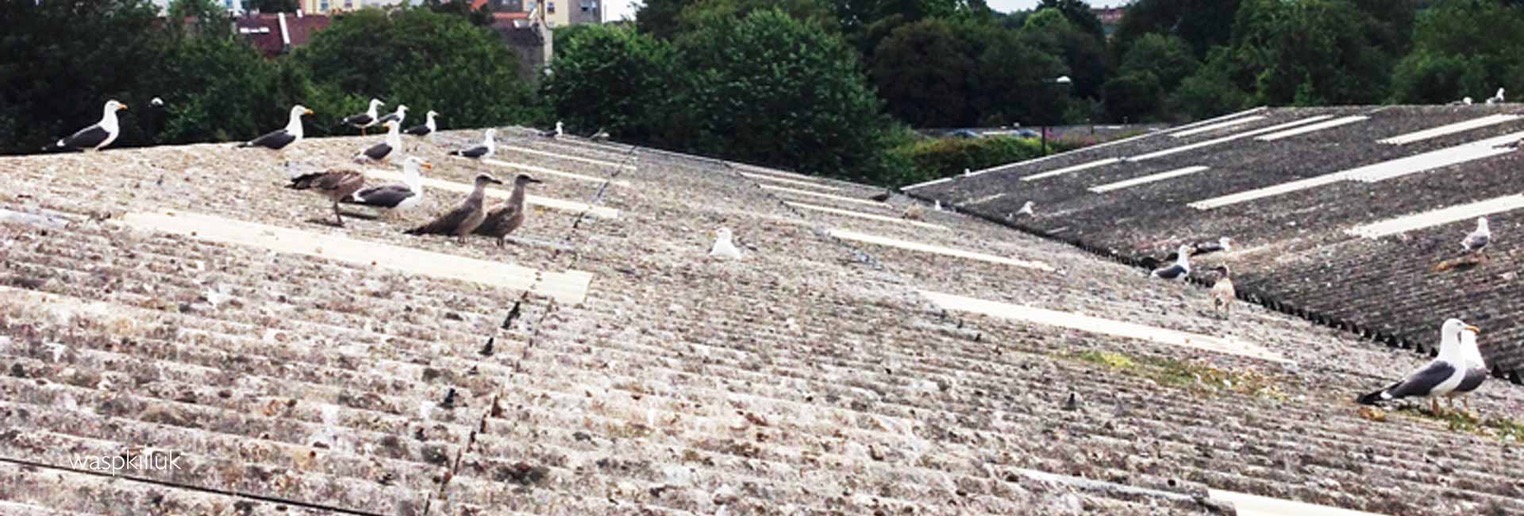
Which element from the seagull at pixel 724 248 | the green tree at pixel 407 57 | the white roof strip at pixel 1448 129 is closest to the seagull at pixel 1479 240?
the seagull at pixel 724 248

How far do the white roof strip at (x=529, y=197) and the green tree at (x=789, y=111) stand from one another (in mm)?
28494

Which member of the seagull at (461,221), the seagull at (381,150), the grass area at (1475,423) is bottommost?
the grass area at (1475,423)

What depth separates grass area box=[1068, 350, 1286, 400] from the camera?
10992 mm

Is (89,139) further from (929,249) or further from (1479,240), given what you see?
(1479,240)

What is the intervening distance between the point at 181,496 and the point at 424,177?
49.9 feet

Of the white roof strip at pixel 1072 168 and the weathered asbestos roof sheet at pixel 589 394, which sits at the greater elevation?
the weathered asbestos roof sheet at pixel 589 394

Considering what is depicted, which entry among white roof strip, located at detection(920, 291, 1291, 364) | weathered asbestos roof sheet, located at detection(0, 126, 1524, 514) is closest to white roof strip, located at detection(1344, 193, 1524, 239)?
weathered asbestos roof sheet, located at detection(0, 126, 1524, 514)

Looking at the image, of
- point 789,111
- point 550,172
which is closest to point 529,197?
point 550,172

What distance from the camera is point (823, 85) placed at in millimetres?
47938

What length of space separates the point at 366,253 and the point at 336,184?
2586mm

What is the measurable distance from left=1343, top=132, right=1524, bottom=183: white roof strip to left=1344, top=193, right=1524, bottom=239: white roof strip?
171 inches

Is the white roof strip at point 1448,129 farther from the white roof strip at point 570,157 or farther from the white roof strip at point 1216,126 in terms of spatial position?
the white roof strip at point 570,157

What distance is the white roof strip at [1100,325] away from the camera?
44.9 ft

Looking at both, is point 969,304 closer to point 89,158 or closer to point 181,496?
point 89,158
